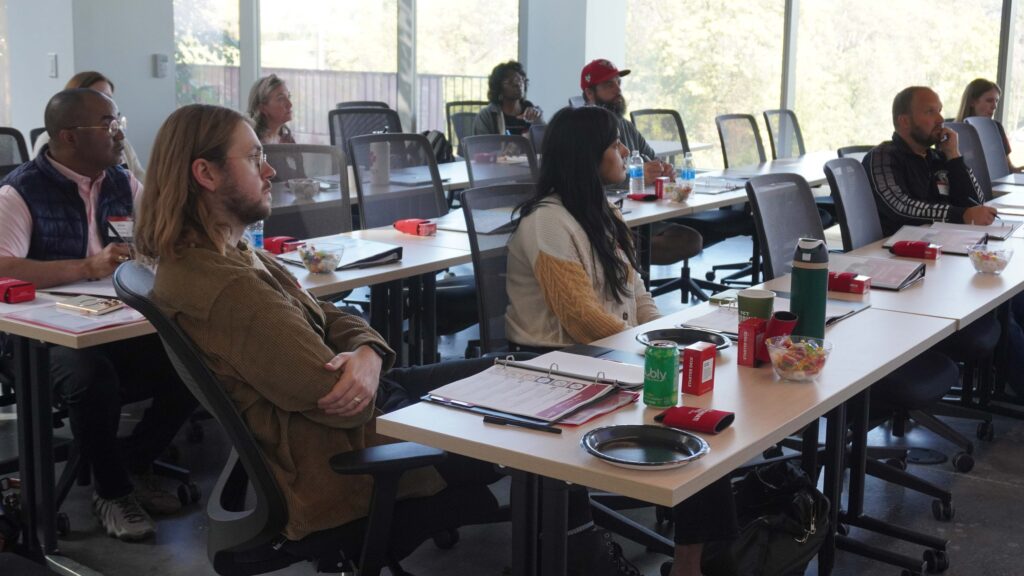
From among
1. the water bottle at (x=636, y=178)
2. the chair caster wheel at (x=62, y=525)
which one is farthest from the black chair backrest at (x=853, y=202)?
the chair caster wheel at (x=62, y=525)

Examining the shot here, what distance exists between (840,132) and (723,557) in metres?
7.01

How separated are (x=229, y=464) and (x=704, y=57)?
7656 millimetres

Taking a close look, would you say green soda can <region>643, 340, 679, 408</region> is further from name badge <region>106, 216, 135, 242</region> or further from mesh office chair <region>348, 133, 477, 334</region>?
mesh office chair <region>348, 133, 477, 334</region>

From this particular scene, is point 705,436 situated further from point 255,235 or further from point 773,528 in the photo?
point 255,235

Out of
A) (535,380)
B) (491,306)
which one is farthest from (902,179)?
(535,380)

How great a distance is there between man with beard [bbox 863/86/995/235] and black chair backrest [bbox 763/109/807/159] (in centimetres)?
266

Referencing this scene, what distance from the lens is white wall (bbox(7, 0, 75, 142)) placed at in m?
6.03

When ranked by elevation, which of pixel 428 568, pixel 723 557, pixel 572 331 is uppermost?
pixel 572 331

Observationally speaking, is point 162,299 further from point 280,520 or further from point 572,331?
point 572,331

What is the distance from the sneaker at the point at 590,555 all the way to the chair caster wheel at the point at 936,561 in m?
1.03

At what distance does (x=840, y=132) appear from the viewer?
28.3 feet

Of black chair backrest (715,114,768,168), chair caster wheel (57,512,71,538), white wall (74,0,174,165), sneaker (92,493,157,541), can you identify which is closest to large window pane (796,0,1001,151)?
black chair backrest (715,114,768,168)

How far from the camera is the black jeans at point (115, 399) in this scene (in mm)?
2770

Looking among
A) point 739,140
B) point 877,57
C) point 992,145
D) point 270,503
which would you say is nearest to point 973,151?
point 992,145
